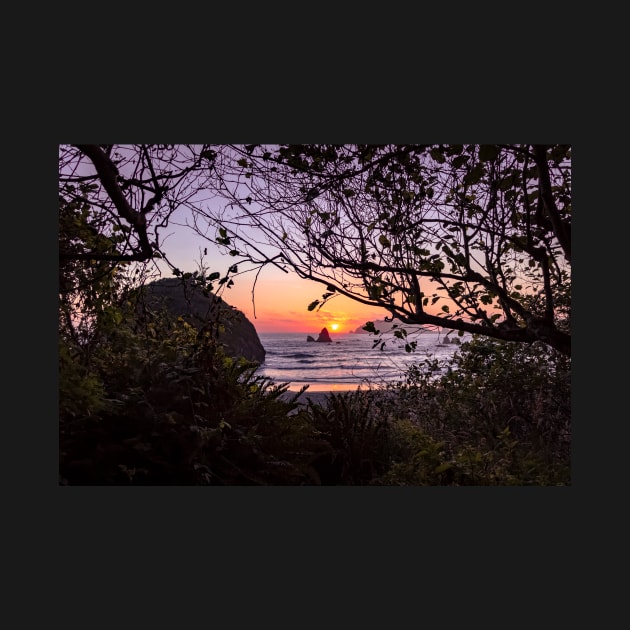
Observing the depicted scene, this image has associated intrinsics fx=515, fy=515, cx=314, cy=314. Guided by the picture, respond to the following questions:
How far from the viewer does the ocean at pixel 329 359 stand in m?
4.79

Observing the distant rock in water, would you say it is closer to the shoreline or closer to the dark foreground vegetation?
the dark foreground vegetation

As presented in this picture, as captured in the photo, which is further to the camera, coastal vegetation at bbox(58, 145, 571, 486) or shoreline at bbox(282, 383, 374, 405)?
shoreline at bbox(282, 383, 374, 405)

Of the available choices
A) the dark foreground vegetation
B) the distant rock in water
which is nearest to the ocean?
the distant rock in water

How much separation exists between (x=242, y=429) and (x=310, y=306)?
1027mm

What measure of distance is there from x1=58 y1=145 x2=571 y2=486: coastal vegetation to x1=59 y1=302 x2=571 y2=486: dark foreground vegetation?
0.04 feet

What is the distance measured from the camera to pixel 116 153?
3686 mm

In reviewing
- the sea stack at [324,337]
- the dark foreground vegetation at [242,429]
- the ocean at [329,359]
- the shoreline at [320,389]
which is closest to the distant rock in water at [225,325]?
the ocean at [329,359]

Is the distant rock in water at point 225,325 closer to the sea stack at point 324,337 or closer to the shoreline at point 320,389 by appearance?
the shoreline at point 320,389

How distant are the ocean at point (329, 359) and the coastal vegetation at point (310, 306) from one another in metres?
0.61

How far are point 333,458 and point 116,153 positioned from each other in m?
2.73

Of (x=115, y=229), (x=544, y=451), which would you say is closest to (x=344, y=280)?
(x=115, y=229)

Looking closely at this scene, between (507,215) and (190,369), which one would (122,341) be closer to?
(190,369)

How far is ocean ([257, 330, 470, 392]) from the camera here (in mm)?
4793

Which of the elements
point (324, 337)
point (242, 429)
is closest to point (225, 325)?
point (324, 337)
